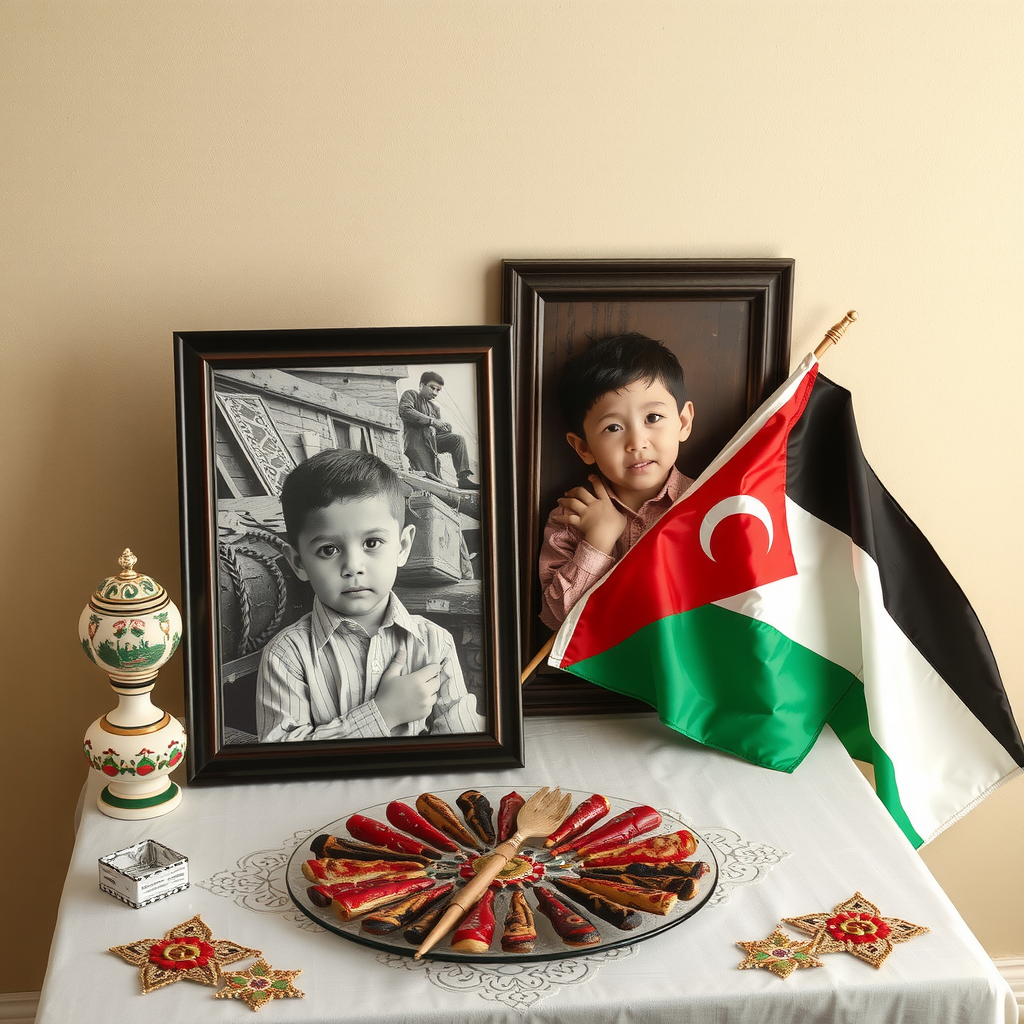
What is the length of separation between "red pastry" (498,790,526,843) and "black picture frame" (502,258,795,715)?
0.31m

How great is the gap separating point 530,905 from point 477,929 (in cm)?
8

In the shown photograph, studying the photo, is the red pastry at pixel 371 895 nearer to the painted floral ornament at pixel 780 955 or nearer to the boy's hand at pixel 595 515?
the painted floral ornament at pixel 780 955

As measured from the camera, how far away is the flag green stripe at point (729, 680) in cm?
142

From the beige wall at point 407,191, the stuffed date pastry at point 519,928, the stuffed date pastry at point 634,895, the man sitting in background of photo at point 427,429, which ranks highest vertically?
the beige wall at point 407,191

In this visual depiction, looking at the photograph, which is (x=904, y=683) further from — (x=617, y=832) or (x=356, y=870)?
(x=356, y=870)

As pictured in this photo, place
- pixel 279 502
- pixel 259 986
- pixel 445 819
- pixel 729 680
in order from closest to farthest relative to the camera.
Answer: pixel 259 986, pixel 445 819, pixel 279 502, pixel 729 680

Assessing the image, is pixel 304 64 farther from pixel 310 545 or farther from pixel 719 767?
pixel 719 767

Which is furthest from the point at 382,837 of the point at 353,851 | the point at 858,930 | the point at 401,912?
the point at 858,930

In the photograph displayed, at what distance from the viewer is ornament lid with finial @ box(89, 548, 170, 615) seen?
4.04 ft

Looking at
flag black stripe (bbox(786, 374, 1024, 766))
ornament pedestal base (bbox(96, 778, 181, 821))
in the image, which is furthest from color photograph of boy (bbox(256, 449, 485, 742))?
flag black stripe (bbox(786, 374, 1024, 766))

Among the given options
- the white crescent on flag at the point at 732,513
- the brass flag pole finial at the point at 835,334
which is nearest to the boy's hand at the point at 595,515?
the white crescent on flag at the point at 732,513

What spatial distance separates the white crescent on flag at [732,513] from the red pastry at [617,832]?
388mm

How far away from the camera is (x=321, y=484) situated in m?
1.34

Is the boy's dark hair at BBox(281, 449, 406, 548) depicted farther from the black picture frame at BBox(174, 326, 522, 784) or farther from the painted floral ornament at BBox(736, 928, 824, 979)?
the painted floral ornament at BBox(736, 928, 824, 979)
